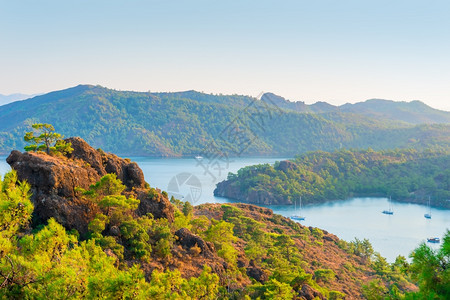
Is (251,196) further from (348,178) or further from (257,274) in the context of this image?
(257,274)

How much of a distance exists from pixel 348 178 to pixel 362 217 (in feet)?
103

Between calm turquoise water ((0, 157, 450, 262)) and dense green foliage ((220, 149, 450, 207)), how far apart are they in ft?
13.9

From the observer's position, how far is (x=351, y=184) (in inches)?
3964

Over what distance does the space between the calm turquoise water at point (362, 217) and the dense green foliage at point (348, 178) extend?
13.9 ft

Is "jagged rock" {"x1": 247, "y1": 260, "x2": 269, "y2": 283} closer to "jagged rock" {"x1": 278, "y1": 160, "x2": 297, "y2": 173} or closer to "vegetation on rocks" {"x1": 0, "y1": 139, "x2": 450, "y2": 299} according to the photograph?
"vegetation on rocks" {"x1": 0, "y1": 139, "x2": 450, "y2": 299}

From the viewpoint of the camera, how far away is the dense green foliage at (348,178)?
9050 centimetres

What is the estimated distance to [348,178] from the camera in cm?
10431

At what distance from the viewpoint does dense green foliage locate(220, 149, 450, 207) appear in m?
90.5

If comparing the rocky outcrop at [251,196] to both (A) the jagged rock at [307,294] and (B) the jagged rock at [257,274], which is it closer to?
(B) the jagged rock at [257,274]

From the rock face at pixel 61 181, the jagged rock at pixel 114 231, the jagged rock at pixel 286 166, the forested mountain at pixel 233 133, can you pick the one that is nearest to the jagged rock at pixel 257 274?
the jagged rock at pixel 114 231

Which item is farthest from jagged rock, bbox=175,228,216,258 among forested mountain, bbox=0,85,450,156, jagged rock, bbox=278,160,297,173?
forested mountain, bbox=0,85,450,156

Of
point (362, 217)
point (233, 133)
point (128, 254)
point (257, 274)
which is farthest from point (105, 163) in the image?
point (233, 133)

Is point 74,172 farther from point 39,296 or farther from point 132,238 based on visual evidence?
point 39,296

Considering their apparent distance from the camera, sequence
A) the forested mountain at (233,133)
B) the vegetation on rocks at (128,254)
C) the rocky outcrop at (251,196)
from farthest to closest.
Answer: the forested mountain at (233,133), the rocky outcrop at (251,196), the vegetation on rocks at (128,254)
